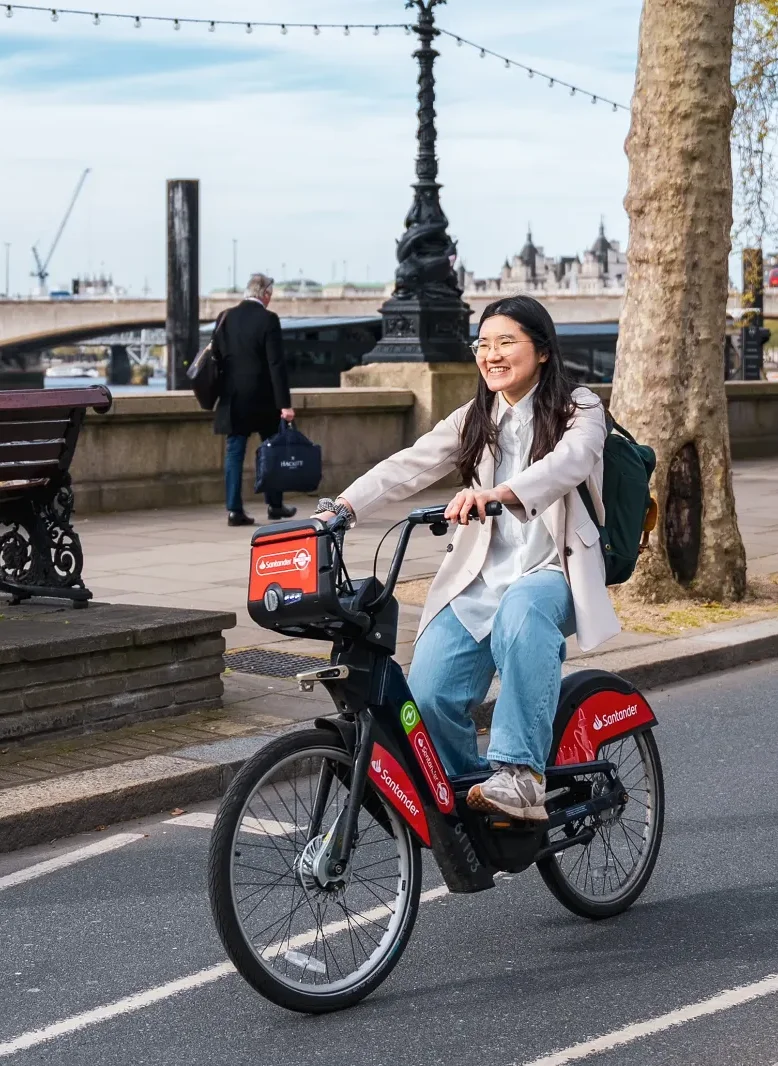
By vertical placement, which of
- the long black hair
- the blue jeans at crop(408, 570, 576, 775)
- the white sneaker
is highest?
the long black hair

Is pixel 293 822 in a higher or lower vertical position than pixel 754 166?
lower

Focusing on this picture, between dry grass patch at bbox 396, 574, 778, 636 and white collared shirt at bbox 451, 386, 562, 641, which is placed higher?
white collared shirt at bbox 451, 386, 562, 641

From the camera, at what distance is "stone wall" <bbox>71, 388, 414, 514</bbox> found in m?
13.1

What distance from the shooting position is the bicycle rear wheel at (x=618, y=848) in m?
4.31

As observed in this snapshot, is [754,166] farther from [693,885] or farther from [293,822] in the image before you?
[293,822]

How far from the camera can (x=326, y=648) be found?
7734 mm

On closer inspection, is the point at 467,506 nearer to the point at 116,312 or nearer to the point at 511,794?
the point at 511,794

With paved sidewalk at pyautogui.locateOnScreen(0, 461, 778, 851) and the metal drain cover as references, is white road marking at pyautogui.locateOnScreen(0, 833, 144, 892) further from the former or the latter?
the metal drain cover

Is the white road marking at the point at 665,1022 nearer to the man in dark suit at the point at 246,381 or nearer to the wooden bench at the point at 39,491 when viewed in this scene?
the wooden bench at the point at 39,491

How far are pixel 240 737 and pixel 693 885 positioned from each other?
1.84 metres

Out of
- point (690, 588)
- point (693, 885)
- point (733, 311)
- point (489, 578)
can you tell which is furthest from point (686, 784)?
point (733, 311)

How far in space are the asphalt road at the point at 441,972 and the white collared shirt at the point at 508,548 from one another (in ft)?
2.77

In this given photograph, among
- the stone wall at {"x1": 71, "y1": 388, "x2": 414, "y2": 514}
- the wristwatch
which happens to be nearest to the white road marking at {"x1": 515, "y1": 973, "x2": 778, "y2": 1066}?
the wristwatch

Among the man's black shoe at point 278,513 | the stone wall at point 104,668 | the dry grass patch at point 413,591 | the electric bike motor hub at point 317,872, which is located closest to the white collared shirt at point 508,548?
the electric bike motor hub at point 317,872
